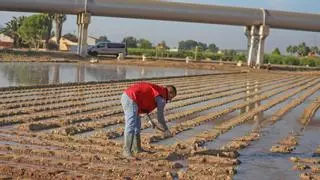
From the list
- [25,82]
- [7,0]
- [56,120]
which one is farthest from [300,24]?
[56,120]

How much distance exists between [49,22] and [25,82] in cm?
5097

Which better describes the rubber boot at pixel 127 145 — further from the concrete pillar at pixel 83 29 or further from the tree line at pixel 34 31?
the tree line at pixel 34 31

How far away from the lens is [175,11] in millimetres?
36938

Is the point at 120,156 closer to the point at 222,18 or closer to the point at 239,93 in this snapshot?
the point at 239,93

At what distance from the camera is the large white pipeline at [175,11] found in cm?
3488

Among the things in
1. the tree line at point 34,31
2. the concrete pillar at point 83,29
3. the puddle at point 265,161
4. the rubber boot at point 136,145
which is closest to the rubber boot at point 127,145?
the rubber boot at point 136,145

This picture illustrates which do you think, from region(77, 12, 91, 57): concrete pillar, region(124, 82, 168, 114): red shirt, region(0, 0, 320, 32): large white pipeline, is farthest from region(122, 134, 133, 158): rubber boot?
region(77, 12, 91, 57): concrete pillar

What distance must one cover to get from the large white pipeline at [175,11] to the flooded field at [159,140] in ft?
69.3

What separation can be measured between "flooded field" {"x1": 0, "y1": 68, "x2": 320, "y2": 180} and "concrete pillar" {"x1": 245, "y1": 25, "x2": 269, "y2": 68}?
81.9 feet

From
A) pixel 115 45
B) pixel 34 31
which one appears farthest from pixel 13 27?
pixel 115 45

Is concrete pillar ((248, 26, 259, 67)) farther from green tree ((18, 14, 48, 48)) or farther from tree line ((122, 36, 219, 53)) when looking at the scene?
green tree ((18, 14, 48, 48))

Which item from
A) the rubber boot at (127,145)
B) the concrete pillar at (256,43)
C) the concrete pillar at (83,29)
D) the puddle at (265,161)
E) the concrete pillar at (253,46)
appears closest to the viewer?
the puddle at (265,161)

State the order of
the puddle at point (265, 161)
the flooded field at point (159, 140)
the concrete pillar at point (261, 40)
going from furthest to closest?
1. the concrete pillar at point (261, 40)
2. the puddle at point (265, 161)
3. the flooded field at point (159, 140)

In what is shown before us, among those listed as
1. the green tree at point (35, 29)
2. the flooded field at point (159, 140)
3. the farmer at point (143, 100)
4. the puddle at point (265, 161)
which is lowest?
the puddle at point (265, 161)
